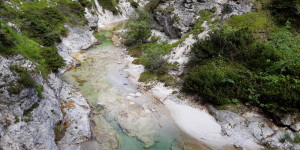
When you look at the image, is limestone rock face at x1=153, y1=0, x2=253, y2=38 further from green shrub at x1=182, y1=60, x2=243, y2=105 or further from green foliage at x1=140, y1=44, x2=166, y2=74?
green shrub at x1=182, y1=60, x2=243, y2=105

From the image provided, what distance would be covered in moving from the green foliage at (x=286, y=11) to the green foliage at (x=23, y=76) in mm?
25875

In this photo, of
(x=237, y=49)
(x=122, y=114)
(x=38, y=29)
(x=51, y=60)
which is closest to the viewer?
(x=122, y=114)

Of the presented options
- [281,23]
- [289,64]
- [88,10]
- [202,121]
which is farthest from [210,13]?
[88,10]

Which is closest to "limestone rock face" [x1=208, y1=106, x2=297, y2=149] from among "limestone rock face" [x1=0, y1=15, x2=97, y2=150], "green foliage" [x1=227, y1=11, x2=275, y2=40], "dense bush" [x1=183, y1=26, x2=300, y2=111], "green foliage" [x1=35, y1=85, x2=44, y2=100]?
"dense bush" [x1=183, y1=26, x2=300, y2=111]

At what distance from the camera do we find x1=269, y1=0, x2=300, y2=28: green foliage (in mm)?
18250

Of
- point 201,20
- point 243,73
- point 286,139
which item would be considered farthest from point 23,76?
point 201,20

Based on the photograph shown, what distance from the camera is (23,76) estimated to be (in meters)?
9.45

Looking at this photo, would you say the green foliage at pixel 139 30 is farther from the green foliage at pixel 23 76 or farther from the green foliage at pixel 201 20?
the green foliage at pixel 23 76

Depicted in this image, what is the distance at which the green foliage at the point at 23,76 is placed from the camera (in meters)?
9.31

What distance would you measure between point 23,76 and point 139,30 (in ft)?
Answer: 81.8

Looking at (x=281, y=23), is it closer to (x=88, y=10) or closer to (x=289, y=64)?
(x=289, y=64)

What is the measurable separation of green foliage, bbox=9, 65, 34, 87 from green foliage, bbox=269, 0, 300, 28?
2588 cm

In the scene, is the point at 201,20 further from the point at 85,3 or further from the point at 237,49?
the point at 85,3

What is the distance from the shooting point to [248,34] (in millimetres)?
17812
